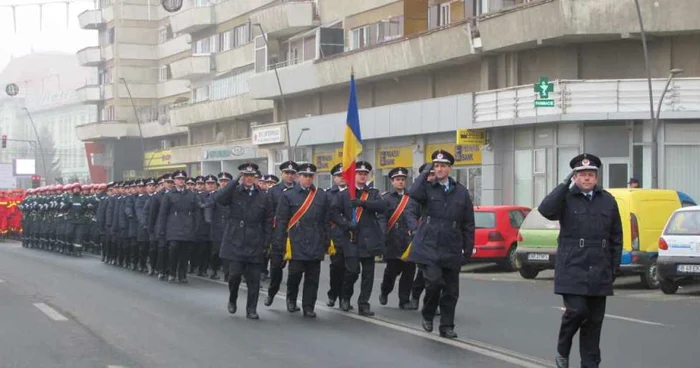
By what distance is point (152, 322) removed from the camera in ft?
47.9

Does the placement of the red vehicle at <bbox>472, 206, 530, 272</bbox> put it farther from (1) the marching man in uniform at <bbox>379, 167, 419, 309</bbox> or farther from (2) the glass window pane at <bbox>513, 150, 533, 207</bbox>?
(2) the glass window pane at <bbox>513, 150, 533, 207</bbox>

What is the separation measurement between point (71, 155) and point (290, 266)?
360 ft

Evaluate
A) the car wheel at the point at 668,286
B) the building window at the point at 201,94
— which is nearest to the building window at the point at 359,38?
the building window at the point at 201,94

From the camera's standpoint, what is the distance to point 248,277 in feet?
51.1

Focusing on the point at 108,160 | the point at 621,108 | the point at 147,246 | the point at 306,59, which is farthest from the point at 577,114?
the point at 108,160

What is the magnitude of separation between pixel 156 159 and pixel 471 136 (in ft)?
153

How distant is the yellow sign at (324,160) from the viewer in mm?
54906

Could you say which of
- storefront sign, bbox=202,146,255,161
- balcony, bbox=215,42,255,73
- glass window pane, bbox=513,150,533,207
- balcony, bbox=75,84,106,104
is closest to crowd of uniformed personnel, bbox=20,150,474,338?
glass window pane, bbox=513,150,533,207

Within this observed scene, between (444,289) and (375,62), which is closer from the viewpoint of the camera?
(444,289)

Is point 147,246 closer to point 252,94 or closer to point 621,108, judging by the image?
point 621,108

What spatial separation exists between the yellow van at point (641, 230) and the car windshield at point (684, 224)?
50.1 inches

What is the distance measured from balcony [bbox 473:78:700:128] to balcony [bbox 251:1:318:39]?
18.8 meters

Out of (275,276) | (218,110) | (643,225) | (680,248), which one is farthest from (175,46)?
(275,276)

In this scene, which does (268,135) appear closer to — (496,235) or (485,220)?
(485,220)
